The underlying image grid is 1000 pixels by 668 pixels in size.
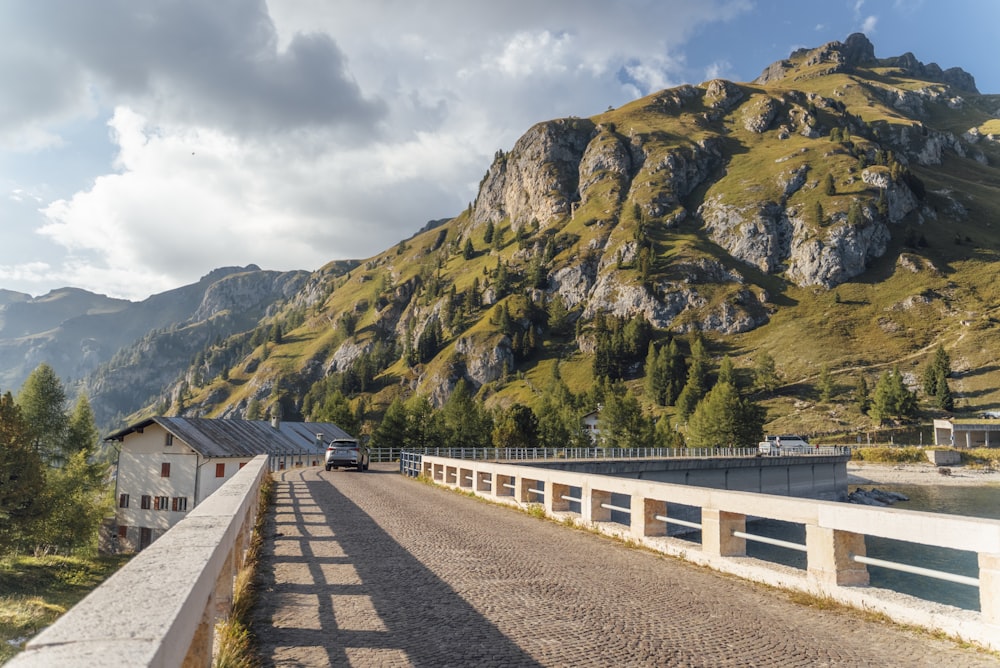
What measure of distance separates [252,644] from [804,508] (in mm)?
7112

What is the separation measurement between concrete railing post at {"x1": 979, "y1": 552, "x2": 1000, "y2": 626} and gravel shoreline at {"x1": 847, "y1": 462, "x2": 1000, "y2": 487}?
3251 inches

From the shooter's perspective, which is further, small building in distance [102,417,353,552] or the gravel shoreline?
the gravel shoreline

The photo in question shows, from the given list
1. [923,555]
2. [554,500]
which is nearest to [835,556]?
[554,500]

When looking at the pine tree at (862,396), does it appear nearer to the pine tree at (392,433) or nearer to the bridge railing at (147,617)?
the pine tree at (392,433)

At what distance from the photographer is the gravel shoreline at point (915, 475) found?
78387 millimetres

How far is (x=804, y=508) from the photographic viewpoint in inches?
323

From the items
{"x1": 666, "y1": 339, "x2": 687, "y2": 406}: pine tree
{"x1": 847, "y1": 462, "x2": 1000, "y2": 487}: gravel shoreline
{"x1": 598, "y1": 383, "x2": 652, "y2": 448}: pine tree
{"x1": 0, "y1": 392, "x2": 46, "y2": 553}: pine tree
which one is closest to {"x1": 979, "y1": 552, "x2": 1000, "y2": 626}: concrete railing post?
{"x1": 0, "y1": 392, "x2": 46, "y2": 553}: pine tree

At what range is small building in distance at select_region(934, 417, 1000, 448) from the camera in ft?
326

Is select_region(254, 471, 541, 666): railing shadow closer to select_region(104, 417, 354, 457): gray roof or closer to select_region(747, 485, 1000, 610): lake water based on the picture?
select_region(747, 485, 1000, 610): lake water

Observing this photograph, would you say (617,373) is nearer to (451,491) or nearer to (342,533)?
(451,491)

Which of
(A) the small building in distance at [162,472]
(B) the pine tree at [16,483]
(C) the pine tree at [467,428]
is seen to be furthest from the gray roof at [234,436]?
(C) the pine tree at [467,428]

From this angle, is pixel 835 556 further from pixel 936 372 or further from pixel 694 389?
pixel 936 372

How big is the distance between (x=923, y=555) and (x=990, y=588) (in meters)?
38.9

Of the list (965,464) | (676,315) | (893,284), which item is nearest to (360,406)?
(676,315)
